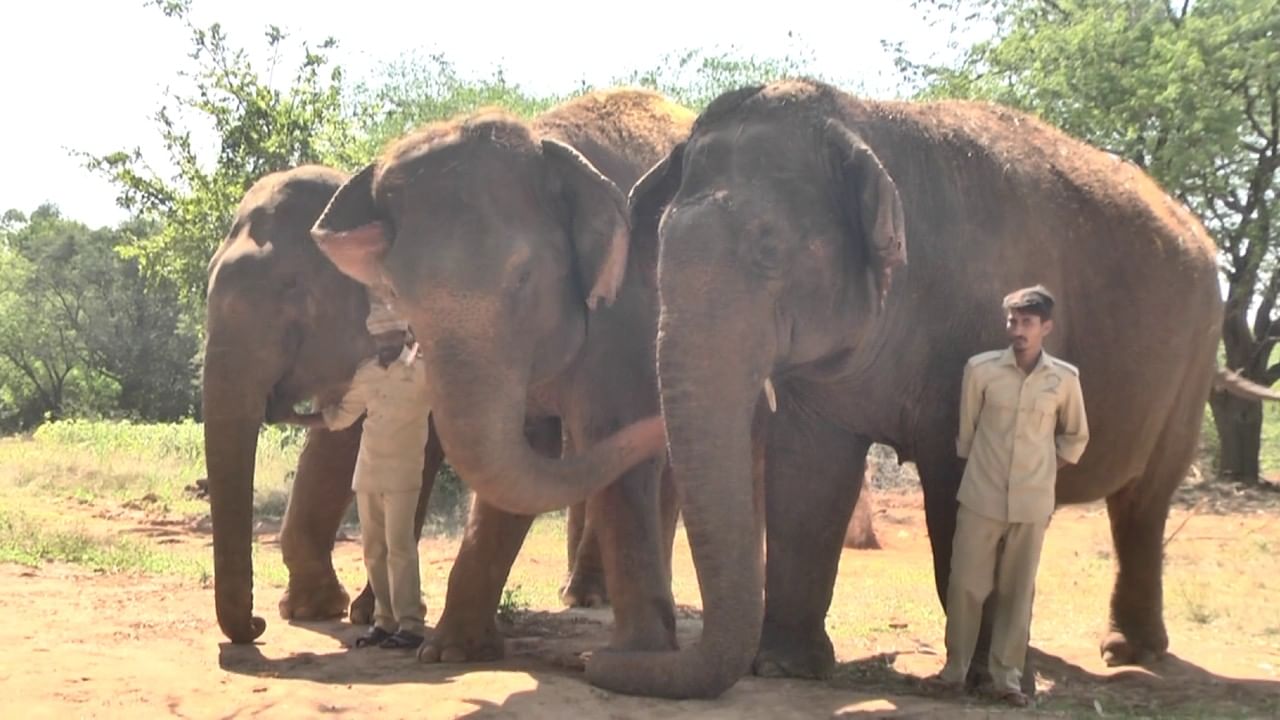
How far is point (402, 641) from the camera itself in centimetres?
652

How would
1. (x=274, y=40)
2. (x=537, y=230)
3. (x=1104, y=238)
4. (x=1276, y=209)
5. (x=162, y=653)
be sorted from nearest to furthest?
1. (x=537, y=230)
2. (x=162, y=653)
3. (x=1104, y=238)
4. (x=274, y=40)
5. (x=1276, y=209)

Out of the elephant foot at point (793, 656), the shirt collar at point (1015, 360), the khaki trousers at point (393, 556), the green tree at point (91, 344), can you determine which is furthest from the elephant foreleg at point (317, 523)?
the green tree at point (91, 344)

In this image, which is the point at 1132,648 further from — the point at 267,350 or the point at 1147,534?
the point at 267,350

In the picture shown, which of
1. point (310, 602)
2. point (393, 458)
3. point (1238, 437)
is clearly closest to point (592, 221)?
point (393, 458)

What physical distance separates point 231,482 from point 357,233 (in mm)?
1388

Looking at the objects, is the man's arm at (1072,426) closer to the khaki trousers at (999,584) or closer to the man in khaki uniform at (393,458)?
the khaki trousers at (999,584)

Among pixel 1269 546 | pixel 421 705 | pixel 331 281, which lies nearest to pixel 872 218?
pixel 421 705

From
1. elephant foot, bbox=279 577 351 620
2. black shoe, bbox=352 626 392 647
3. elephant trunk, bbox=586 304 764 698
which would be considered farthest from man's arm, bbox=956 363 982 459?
elephant foot, bbox=279 577 351 620

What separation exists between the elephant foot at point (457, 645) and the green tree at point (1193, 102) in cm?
1286

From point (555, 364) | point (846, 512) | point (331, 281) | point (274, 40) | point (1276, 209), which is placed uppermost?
point (274, 40)

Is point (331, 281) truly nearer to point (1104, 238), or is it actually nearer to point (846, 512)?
point (846, 512)

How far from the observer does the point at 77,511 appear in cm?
1488

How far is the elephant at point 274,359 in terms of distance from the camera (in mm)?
6121

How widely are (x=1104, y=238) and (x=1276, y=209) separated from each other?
13.0m
